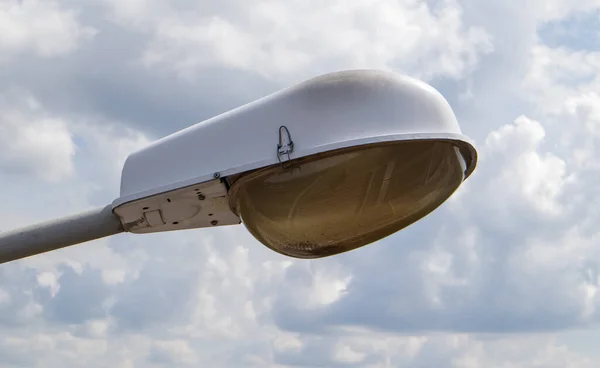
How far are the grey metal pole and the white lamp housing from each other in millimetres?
357

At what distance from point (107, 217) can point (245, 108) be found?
1417mm

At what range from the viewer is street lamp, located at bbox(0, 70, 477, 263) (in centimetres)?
680

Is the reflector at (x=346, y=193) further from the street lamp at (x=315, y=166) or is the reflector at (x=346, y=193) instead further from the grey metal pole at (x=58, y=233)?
the grey metal pole at (x=58, y=233)

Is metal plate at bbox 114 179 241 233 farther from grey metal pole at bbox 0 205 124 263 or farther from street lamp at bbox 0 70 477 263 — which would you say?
grey metal pole at bbox 0 205 124 263

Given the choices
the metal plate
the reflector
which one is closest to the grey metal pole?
the metal plate

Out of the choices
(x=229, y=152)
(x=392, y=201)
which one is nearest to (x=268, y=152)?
(x=229, y=152)

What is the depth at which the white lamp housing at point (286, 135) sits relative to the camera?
22.2 ft

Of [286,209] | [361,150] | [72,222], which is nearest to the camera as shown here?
[361,150]

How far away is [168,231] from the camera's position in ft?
26.0

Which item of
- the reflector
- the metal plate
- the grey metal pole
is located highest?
the grey metal pole

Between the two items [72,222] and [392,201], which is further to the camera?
[72,222]

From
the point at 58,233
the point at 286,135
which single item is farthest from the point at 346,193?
the point at 58,233

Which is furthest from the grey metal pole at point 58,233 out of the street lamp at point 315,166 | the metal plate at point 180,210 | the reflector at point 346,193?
the reflector at point 346,193

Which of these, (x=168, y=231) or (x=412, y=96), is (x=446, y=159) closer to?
(x=412, y=96)
